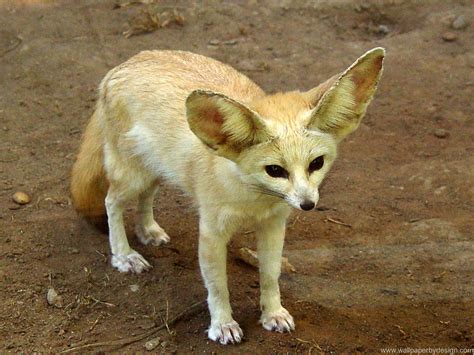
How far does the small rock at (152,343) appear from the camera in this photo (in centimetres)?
336

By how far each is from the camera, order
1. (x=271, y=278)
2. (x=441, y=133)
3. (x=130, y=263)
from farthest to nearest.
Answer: (x=441, y=133) → (x=130, y=263) → (x=271, y=278)

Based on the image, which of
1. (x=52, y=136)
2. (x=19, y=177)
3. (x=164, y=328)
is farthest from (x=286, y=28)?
(x=164, y=328)

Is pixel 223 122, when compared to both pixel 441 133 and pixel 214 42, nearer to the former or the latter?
pixel 441 133

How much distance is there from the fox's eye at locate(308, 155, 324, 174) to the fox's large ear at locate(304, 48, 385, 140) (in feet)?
0.38

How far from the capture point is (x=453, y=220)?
414 centimetres

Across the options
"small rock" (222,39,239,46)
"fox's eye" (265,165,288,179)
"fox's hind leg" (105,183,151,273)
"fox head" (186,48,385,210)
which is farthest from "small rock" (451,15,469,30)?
"fox's eye" (265,165,288,179)

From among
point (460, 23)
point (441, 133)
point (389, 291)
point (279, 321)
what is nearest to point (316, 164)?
point (279, 321)

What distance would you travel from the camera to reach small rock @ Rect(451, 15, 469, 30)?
621 centimetres

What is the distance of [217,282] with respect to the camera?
3.35 metres

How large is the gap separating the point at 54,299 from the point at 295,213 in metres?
1.53

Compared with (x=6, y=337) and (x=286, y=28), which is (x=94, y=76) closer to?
(x=286, y=28)

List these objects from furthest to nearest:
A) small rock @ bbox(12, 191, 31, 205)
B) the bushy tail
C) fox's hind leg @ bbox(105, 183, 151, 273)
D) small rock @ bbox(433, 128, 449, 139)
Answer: small rock @ bbox(433, 128, 449, 139)
small rock @ bbox(12, 191, 31, 205)
the bushy tail
fox's hind leg @ bbox(105, 183, 151, 273)

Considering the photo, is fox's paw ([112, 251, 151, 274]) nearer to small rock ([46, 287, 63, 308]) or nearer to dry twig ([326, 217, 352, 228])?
small rock ([46, 287, 63, 308])

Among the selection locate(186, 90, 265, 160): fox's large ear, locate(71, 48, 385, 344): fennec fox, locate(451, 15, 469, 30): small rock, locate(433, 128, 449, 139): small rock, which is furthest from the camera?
locate(451, 15, 469, 30): small rock
